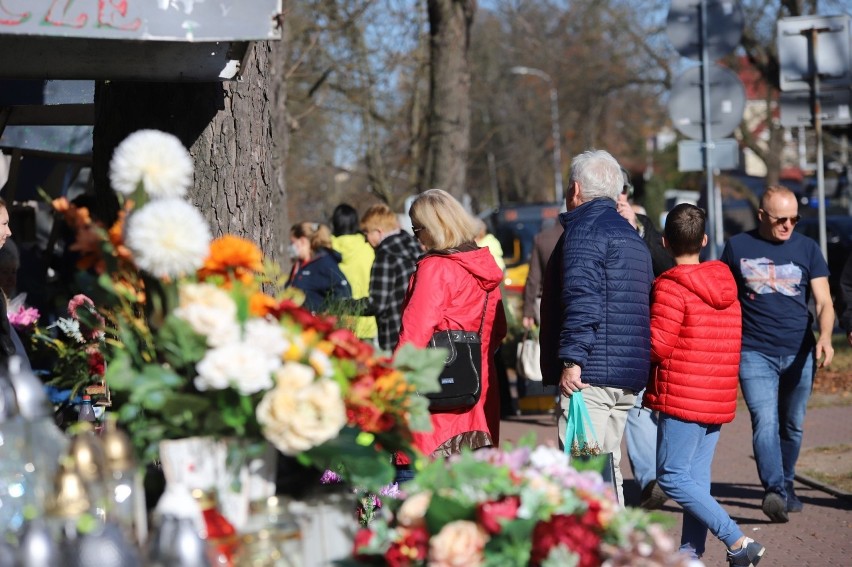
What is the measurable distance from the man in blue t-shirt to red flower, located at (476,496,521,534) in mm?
4579

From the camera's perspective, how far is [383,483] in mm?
3092

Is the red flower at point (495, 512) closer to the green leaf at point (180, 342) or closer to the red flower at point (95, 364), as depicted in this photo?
the green leaf at point (180, 342)

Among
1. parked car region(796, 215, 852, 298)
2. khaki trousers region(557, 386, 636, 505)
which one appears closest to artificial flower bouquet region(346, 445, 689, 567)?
khaki trousers region(557, 386, 636, 505)

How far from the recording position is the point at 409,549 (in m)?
2.88

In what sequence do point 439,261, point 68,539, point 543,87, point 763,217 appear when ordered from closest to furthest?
point 68,539, point 439,261, point 763,217, point 543,87

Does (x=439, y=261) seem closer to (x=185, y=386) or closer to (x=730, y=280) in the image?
(x=730, y=280)

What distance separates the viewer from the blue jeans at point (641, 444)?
24.4ft

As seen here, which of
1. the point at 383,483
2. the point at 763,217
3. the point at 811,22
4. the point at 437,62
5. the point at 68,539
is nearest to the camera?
the point at 68,539

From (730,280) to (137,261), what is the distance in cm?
369

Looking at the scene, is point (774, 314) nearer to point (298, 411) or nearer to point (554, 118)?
point (298, 411)

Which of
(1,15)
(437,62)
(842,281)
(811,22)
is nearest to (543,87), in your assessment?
(437,62)

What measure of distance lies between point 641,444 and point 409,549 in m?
4.78

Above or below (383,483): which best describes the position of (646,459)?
below

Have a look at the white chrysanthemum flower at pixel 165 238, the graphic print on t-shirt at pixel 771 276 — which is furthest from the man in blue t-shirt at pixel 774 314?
the white chrysanthemum flower at pixel 165 238
